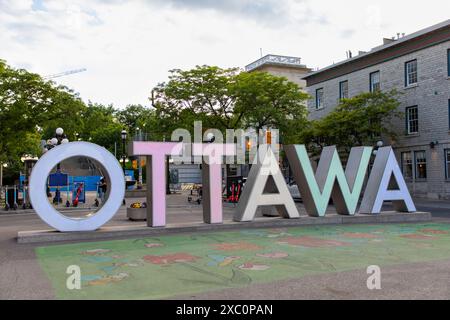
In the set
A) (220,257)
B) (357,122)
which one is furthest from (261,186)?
(357,122)

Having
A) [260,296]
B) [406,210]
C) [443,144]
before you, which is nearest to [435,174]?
[443,144]

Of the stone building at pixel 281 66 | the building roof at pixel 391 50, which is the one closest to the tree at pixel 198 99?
the building roof at pixel 391 50

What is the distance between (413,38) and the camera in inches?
1288

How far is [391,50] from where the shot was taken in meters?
35.2

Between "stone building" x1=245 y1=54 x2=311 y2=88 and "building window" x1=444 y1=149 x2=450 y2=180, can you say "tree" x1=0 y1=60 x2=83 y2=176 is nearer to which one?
"building window" x1=444 y1=149 x2=450 y2=180

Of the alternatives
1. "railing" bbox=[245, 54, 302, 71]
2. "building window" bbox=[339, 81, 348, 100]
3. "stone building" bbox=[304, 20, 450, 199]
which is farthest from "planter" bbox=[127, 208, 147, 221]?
"railing" bbox=[245, 54, 302, 71]

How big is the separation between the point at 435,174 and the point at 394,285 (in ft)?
90.2

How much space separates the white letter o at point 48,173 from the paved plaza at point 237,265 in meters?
1.09

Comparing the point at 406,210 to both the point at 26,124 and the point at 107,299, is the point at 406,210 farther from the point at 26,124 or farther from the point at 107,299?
the point at 26,124

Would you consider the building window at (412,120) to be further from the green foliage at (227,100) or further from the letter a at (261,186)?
the letter a at (261,186)

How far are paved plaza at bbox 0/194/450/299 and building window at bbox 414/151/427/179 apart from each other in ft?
67.9

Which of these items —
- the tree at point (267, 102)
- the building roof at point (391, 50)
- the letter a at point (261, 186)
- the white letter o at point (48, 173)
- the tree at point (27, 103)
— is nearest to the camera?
the white letter o at point (48, 173)

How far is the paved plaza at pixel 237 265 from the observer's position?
22.2ft

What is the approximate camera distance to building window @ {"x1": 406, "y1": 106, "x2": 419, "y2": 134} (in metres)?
33.4
